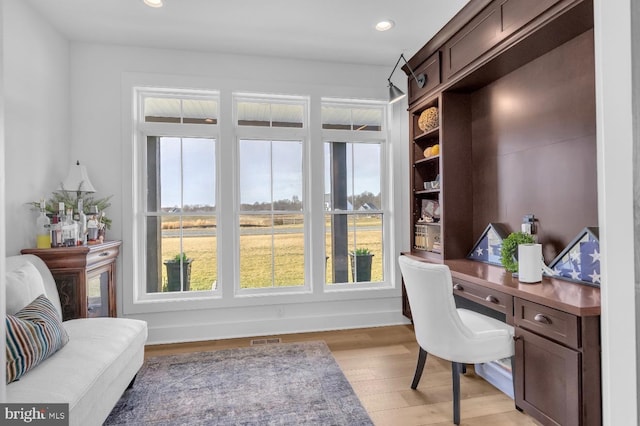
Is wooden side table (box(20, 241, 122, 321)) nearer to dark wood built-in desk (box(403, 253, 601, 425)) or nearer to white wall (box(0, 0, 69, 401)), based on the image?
white wall (box(0, 0, 69, 401))

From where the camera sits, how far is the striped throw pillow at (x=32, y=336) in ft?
5.07

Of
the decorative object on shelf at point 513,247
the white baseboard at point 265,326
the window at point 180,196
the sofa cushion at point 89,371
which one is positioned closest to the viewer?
the sofa cushion at point 89,371

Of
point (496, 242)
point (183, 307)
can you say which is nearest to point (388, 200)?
point (496, 242)

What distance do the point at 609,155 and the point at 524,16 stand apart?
79.7 inches

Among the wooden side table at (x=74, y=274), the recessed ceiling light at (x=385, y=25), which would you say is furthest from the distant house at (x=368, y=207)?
the wooden side table at (x=74, y=274)

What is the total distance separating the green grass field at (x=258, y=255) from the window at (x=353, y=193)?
0.17 feet

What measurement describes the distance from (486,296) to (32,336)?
2522mm

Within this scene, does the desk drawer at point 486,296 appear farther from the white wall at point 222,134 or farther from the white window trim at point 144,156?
the white window trim at point 144,156

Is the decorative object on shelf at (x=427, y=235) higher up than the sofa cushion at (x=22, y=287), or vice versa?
the decorative object on shelf at (x=427, y=235)

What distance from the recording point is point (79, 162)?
326 centimetres

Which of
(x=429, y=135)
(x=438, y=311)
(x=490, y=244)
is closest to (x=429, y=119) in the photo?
(x=429, y=135)

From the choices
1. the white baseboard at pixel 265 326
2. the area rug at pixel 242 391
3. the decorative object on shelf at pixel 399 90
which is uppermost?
the decorative object on shelf at pixel 399 90

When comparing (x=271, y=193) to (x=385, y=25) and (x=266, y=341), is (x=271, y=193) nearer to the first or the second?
(x=266, y=341)

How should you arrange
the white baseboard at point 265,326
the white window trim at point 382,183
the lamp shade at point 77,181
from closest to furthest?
the lamp shade at point 77,181 → the white baseboard at point 265,326 → the white window trim at point 382,183
